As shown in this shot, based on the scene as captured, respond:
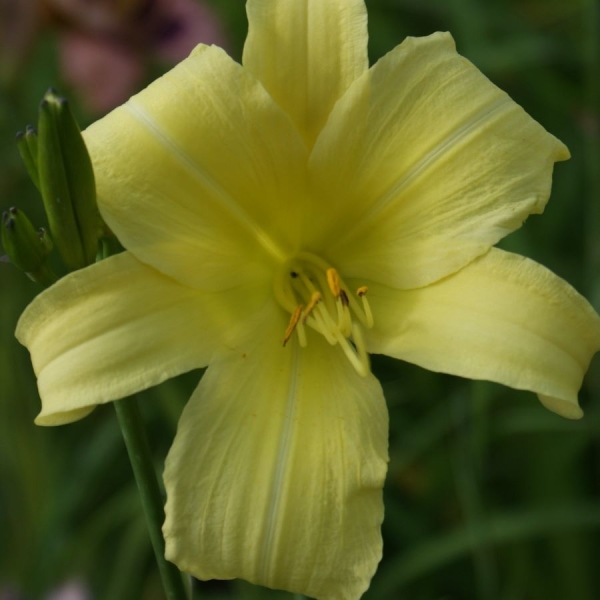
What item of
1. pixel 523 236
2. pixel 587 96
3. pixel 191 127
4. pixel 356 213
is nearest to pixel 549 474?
pixel 523 236

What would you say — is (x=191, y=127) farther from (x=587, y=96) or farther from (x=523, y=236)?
(x=587, y=96)

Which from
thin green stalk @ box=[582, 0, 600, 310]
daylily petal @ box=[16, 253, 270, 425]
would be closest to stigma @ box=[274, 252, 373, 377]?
daylily petal @ box=[16, 253, 270, 425]

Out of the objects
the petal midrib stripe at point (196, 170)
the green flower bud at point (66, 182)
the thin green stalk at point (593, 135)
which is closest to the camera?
the green flower bud at point (66, 182)

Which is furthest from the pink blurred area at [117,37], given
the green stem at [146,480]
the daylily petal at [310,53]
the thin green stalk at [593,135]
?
the green stem at [146,480]

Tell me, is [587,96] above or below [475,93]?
below

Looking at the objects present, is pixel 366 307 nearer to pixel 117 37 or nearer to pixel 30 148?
pixel 30 148

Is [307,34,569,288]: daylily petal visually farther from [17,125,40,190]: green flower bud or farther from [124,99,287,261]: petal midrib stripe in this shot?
[17,125,40,190]: green flower bud

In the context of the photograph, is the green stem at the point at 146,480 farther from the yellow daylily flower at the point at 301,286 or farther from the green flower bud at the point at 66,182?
the green flower bud at the point at 66,182
